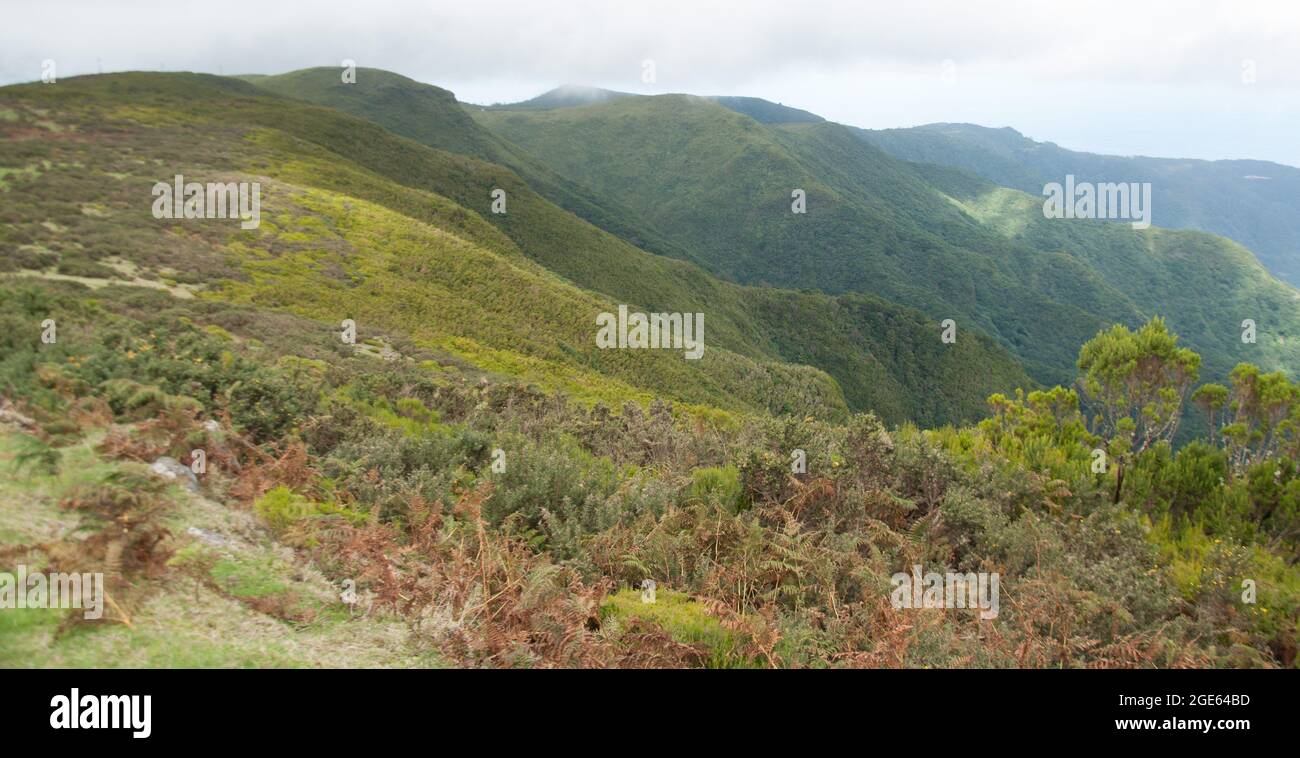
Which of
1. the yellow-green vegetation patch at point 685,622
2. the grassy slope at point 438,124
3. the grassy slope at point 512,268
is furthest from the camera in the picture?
the grassy slope at point 438,124

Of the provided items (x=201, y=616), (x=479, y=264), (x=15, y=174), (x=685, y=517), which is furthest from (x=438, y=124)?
(x=201, y=616)

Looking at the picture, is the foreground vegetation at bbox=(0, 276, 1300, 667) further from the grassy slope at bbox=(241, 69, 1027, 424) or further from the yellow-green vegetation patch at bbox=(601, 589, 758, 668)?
the grassy slope at bbox=(241, 69, 1027, 424)

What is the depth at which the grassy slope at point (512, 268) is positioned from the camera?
31594mm

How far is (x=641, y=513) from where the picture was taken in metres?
6.38

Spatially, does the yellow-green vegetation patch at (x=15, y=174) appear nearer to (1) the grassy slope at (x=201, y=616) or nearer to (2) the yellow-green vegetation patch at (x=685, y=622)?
(1) the grassy slope at (x=201, y=616)

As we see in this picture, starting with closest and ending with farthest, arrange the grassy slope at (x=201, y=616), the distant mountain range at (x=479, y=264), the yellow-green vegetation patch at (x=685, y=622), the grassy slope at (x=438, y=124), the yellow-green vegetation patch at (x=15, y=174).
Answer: the grassy slope at (x=201, y=616), the yellow-green vegetation patch at (x=685, y=622), the yellow-green vegetation patch at (x=15, y=174), the distant mountain range at (x=479, y=264), the grassy slope at (x=438, y=124)

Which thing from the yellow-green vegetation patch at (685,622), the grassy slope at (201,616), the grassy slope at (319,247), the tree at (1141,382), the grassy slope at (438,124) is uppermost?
the grassy slope at (438,124)

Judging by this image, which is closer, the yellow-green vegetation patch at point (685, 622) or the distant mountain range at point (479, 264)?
the yellow-green vegetation patch at point (685, 622)

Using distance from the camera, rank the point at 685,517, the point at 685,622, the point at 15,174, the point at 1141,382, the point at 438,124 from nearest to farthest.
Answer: the point at 685,622 < the point at 685,517 < the point at 1141,382 < the point at 15,174 < the point at 438,124

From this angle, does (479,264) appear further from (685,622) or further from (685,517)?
(685,622)

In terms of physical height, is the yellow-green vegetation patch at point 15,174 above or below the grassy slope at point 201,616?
above

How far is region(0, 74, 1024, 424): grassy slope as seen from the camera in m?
31.6

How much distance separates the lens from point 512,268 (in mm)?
46156

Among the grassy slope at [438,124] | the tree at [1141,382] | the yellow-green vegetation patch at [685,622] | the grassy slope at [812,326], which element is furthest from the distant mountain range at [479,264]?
the yellow-green vegetation patch at [685,622]
